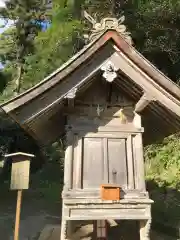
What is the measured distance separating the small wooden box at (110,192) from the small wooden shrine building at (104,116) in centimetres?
2

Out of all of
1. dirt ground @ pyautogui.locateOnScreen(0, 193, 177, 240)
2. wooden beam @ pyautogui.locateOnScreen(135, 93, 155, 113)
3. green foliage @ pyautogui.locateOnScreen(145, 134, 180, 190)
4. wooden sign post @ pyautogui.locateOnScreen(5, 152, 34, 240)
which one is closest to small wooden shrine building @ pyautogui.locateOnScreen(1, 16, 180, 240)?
wooden beam @ pyautogui.locateOnScreen(135, 93, 155, 113)

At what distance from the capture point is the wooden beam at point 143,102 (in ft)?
16.7

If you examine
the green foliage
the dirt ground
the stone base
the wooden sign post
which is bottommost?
the dirt ground

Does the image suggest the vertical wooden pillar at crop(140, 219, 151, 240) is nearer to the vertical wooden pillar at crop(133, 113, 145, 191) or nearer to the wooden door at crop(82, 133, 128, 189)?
the vertical wooden pillar at crop(133, 113, 145, 191)

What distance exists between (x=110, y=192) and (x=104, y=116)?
60.8 inches

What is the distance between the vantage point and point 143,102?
519cm

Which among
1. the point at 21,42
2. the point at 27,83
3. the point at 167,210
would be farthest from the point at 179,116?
the point at 21,42

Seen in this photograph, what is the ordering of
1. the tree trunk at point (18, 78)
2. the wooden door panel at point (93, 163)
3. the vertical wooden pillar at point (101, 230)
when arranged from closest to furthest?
1. the wooden door panel at point (93, 163)
2. the vertical wooden pillar at point (101, 230)
3. the tree trunk at point (18, 78)

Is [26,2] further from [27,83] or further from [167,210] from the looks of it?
[167,210]

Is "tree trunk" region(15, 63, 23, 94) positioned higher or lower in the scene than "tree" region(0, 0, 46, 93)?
lower

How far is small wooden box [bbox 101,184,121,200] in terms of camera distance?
188 inches

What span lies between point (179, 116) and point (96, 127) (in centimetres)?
158

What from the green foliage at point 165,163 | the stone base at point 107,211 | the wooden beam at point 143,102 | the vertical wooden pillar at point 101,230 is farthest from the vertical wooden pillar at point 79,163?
the green foliage at point 165,163

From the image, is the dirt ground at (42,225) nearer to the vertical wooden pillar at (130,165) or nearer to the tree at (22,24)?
the vertical wooden pillar at (130,165)
